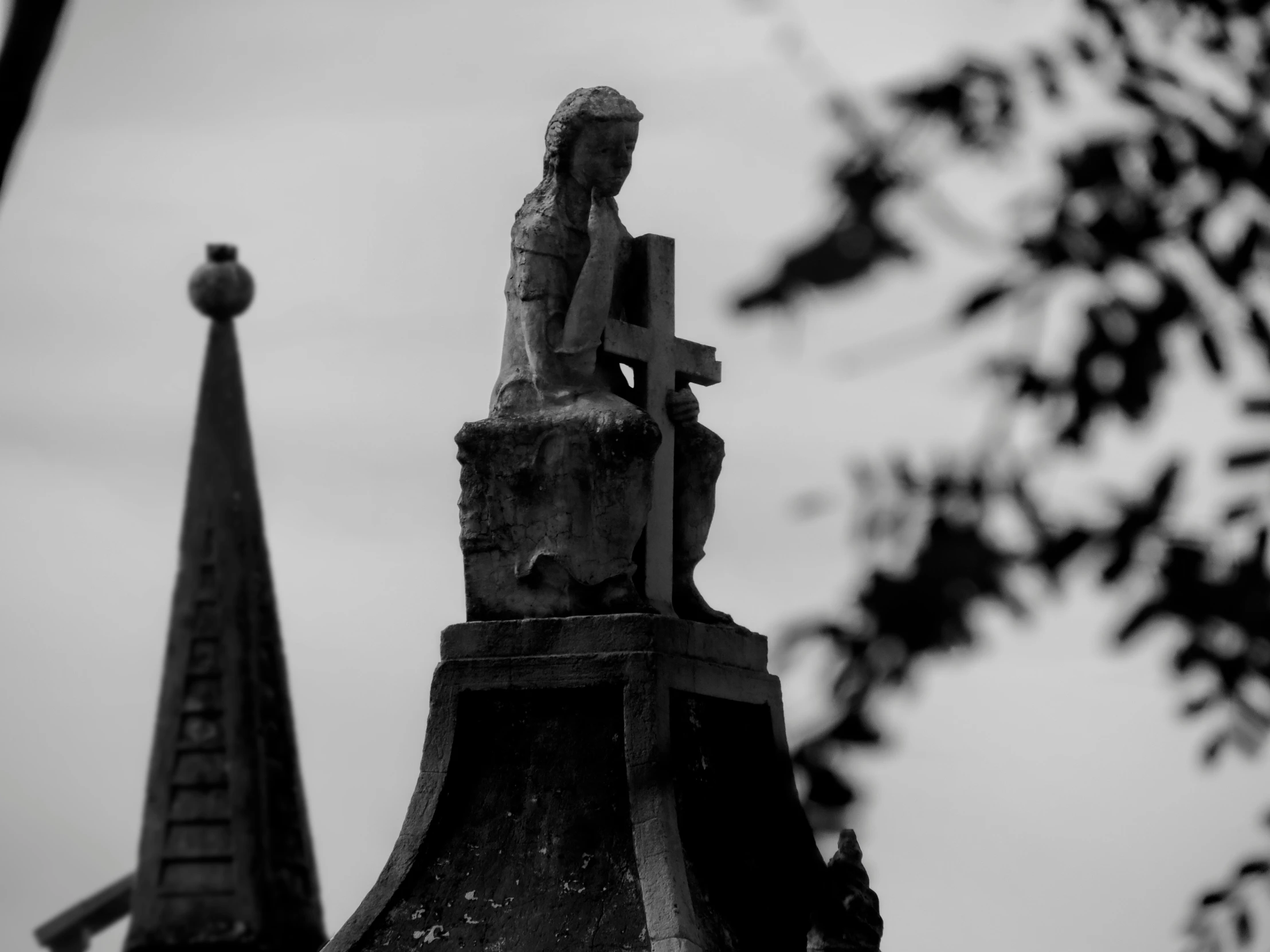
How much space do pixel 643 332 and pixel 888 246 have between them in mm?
5648

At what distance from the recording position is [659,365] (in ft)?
33.7

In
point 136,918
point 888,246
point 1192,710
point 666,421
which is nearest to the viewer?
point 888,246

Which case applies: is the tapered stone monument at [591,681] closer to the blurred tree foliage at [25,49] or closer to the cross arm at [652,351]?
the cross arm at [652,351]

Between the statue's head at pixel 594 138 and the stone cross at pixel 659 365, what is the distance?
0.86ft

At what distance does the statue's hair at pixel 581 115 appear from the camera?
33.1ft

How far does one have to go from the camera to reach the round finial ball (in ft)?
80.7

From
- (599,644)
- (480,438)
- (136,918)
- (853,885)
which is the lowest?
(853,885)

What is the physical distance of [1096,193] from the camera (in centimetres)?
478

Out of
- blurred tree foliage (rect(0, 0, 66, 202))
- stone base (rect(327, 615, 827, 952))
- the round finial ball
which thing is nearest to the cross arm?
stone base (rect(327, 615, 827, 952))

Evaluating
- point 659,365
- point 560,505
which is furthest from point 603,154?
point 560,505

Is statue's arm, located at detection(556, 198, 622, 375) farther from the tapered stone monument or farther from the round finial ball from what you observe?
the round finial ball

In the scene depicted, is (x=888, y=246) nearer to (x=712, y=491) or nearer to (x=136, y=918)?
(x=712, y=491)

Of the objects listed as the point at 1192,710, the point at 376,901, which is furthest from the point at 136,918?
the point at 1192,710

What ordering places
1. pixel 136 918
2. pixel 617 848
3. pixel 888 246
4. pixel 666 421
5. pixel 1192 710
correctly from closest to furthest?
pixel 888 246 < pixel 1192 710 < pixel 617 848 < pixel 666 421 < pixel 136 918
